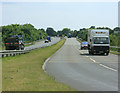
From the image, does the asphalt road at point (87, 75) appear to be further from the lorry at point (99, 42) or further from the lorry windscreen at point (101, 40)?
the lorry windscreen at point (101, 40)

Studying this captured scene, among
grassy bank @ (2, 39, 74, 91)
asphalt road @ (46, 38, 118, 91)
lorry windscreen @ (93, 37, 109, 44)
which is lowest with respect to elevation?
asphalt road @ (46, 38, 118, 91)

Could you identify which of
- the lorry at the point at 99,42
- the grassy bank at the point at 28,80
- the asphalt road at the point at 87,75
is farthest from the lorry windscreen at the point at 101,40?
the grassy bank at the point at 28,80

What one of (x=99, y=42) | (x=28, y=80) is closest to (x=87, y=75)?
(x=28, y=80)

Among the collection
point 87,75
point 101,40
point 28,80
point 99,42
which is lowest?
point 87,75

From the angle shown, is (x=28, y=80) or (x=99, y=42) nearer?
(x=28, y=80)

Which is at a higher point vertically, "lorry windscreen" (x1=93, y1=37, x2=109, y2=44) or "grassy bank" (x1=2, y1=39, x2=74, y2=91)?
"lorry windscreen" (x1=93, y1=37, x2=109, y2=44)

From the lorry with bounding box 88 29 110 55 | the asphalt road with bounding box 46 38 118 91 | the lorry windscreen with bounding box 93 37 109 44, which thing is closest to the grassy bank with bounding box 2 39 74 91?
the asphalt road with bounding box 46 38 118 91

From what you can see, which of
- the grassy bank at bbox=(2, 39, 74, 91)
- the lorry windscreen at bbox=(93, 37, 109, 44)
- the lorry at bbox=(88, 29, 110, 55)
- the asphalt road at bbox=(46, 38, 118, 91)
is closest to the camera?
the grassy bank at bbox=(2, 39, 74, 91)

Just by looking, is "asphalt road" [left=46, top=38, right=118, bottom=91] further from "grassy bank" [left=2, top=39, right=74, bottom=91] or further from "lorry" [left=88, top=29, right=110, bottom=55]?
"lorry" [left=88, top=29, right=110, bottom=55]

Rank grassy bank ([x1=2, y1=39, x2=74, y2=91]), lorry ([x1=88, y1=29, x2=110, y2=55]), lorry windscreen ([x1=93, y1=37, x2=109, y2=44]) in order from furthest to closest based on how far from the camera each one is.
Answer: lorry windscreen ([x1=93, y1=37, x2=109, y2=44]) → lorry ([x1=88, y1=29, x2=110, y2=55]) → grassy bank ([x1=2, y1=39, x2=74, y2=91])

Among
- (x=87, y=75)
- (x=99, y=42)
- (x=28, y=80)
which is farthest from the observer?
(x=99, y=42)

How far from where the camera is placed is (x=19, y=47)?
4566cm

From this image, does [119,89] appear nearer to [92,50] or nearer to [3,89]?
[3,89]

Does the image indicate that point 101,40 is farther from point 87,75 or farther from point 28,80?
point 28,80
